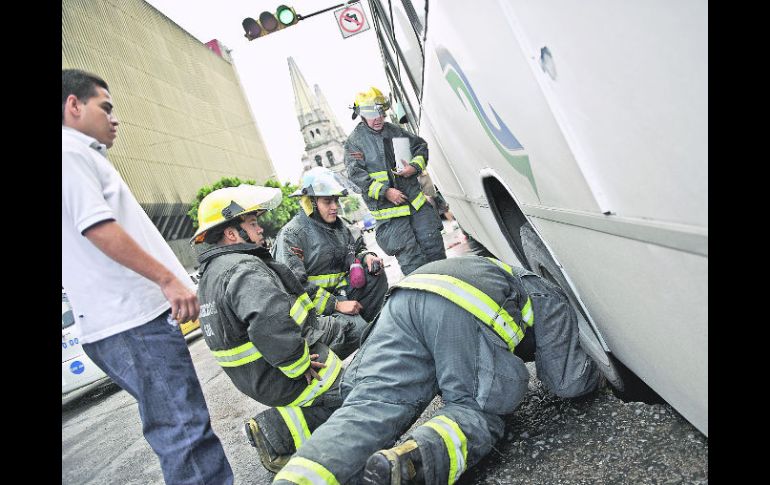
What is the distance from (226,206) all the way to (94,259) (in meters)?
0.72

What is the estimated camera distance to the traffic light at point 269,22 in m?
7.26

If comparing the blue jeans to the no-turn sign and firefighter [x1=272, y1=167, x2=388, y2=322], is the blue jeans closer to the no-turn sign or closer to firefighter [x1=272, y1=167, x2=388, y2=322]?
firefighter [x1=272, y1=167, x2=388, y2=322]

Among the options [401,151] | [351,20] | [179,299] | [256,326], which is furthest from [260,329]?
[351,20]

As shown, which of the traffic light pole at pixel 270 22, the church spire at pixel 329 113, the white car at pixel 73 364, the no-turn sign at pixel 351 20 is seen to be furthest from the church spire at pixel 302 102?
the white car at pixel 73 364

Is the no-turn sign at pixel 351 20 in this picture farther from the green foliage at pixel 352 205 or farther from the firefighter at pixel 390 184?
the green foliage at pixel 352 205

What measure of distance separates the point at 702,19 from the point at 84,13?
3880cm

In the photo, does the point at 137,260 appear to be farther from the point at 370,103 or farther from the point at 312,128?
the point at 312,128

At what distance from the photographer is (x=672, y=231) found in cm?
91

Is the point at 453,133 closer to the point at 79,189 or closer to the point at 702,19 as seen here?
the point at 79,189

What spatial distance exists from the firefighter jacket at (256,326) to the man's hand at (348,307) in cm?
87

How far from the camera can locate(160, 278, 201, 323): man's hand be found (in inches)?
68.2

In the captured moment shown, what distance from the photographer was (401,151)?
411 centimetres

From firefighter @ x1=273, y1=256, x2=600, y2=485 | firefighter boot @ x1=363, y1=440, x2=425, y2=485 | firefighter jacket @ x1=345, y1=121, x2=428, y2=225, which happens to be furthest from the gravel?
firefighter jacket @ x1=345, y1=121, x2=428, y2=225
